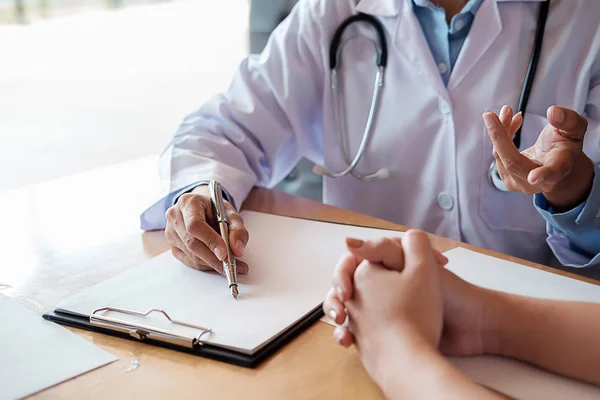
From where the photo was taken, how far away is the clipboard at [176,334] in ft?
1.97

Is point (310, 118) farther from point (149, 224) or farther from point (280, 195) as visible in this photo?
point (149, 224)

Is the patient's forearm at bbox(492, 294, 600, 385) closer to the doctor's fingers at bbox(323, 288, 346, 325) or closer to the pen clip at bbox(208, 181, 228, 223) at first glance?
the doctor's fingers at bbox(323, 288, 346, 325)

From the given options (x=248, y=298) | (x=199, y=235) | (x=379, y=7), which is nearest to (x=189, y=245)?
(x=199, y=235)

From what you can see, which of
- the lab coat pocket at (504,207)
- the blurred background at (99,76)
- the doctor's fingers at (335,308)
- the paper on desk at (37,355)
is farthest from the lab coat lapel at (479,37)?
the blurred background at (99,76)

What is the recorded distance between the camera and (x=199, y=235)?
2.56 feet

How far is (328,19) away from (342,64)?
0.08 m

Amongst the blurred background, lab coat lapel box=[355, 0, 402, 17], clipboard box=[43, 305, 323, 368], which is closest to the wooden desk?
clipboard box=[43, 305, 323, 368]

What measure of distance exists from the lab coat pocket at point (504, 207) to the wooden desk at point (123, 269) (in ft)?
0.74

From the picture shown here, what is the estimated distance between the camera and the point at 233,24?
536 centimetres

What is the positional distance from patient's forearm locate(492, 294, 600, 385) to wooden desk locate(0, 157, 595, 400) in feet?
0.47

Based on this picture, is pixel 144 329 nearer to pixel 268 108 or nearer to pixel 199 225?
pixel 199 225

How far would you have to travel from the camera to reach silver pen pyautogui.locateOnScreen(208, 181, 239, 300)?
72cm

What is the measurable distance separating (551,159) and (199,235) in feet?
Answer: 1.44

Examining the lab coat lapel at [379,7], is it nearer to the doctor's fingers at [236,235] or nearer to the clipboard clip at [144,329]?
the doctor's fingers at [236,235]
